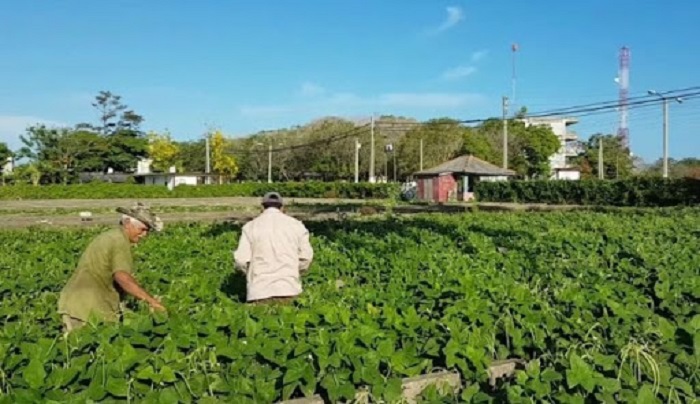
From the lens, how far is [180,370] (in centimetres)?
306

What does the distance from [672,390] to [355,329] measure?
1501mm

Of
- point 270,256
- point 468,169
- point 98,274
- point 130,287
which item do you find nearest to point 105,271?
point 98,274

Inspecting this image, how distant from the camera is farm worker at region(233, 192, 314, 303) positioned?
211 inches

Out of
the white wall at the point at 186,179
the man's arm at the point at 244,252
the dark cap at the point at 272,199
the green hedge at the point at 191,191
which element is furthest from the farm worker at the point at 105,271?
the white wall at the point at 186,179

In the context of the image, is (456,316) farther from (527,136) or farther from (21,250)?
(527,136)

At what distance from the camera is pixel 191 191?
63.1 metres

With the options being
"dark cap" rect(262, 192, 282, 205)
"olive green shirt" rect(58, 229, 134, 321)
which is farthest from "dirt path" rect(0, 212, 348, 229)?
"olive green shirt" rect(58, 229, 134, 321)

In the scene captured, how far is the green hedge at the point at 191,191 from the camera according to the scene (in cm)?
5779

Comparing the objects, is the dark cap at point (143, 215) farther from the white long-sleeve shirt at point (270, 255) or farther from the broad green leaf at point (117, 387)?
the broad green leaf at point (117, 387)

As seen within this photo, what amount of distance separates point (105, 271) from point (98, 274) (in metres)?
0.06

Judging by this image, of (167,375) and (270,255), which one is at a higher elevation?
(270,255)

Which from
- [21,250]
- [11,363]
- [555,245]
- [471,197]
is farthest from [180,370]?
[471,197]

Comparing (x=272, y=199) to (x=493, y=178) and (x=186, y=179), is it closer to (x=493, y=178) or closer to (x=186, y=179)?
(x=493, y=178)

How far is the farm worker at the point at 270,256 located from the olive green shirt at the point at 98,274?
0.94 metres
